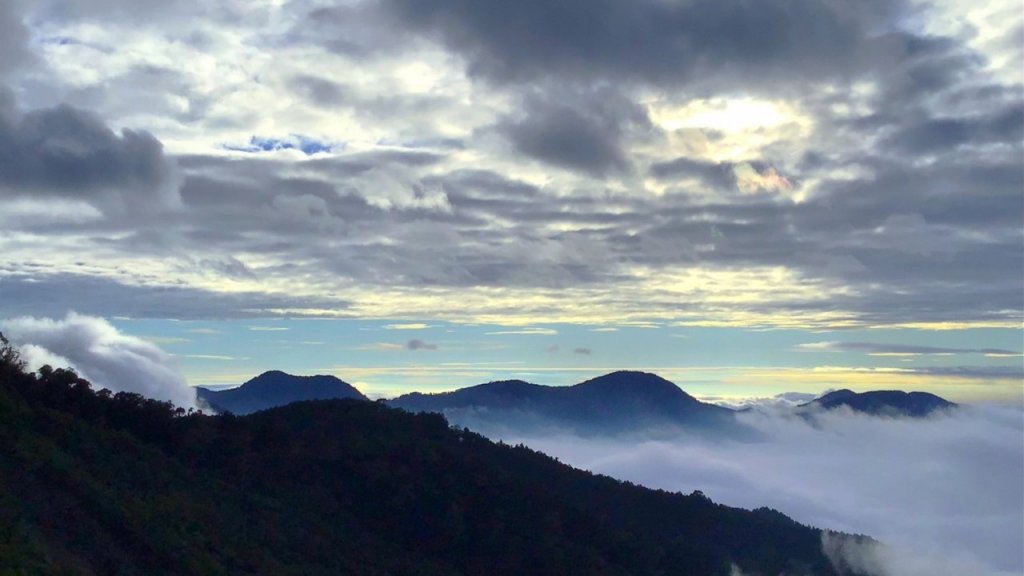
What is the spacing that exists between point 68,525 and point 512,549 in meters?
66.6

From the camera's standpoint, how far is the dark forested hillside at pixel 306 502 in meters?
52.7

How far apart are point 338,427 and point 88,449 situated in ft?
242

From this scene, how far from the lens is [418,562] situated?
97375 mm

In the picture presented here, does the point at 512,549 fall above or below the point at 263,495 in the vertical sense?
below

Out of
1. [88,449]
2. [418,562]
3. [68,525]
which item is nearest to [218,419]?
[418,562]

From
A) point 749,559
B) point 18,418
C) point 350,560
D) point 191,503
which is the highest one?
point 18,418

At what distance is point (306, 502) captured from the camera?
10019cm

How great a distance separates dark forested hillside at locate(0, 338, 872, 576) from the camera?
173ft

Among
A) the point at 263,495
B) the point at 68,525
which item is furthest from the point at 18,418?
the point at 263,495

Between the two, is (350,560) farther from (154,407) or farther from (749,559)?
(749,559)

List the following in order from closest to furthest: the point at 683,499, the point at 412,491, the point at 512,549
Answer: the point at 512,549
the point at 412,491
the point at 683,499

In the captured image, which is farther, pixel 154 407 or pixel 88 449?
pixel 154 407

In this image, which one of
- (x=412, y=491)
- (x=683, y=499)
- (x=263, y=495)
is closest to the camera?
(x=263, y=495)

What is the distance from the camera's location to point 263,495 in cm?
9288
